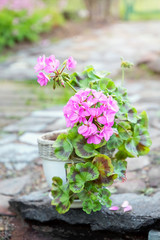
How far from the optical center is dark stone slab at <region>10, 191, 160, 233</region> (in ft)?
5.22

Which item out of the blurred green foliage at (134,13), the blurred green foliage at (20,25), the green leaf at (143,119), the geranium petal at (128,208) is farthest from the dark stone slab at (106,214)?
the blurred green foliage at (134,13)

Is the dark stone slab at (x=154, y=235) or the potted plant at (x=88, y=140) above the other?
the potted plant at (x=88, y=140)

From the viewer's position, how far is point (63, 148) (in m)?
1.57

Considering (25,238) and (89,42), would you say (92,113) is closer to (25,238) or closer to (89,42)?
(25,238)

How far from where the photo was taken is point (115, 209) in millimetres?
1664

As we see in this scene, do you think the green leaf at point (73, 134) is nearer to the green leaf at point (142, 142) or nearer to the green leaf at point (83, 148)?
the green leaf at point (83, 148)

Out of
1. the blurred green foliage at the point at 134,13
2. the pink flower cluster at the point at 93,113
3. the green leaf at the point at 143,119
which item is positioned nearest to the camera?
the pink flower cluster at the point at 93,113

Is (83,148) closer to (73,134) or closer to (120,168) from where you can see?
(73,134)

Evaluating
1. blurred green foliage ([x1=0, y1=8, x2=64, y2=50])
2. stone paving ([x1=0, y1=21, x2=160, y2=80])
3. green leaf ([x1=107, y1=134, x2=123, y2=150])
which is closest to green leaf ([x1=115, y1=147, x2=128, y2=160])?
green leaf ([x1=107, y1=134, x2=123, y2=150])

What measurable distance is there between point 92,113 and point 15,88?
3960 millimetres

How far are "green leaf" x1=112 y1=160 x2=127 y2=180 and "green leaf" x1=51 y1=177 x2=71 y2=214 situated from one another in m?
0.24

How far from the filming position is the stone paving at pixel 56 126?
2.23 metres

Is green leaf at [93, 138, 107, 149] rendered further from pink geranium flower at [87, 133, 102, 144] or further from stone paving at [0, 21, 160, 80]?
stone paving at [0, 21, 160, 80]

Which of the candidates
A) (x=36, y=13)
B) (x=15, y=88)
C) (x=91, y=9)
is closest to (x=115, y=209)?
(x=15, y=88)
